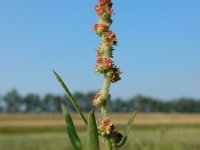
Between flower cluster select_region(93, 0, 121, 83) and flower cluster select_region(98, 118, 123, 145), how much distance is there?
9 cm

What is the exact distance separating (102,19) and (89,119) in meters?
0.21

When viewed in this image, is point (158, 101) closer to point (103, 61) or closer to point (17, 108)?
point (17, 108)

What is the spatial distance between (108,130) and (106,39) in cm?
19

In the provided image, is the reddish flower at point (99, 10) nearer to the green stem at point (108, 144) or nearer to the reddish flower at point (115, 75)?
the reddish flower at point (115, 75)

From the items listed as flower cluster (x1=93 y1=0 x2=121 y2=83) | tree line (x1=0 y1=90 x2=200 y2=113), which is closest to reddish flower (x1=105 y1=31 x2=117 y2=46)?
flower cluster (x1=93 y1=0 x2=121 y2=83)

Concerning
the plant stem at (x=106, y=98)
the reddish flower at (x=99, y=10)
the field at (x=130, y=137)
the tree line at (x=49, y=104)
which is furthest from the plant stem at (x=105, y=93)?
the tree line at (x=49, y=104)

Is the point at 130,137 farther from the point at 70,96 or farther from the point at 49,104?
the point at 49,104

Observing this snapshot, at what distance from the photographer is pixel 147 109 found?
126 m

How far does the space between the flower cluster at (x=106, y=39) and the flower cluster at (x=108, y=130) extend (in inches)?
3.4

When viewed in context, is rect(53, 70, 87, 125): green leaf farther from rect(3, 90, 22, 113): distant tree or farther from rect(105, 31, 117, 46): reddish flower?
rect(3, 90, 22, 113): distant tree

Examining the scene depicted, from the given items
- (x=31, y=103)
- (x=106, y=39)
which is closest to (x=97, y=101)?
(x=106, y=39)

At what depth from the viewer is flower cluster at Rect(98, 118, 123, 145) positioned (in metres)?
1.02

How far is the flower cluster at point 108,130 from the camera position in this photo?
1.02 metres

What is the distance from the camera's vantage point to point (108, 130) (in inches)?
40.3
